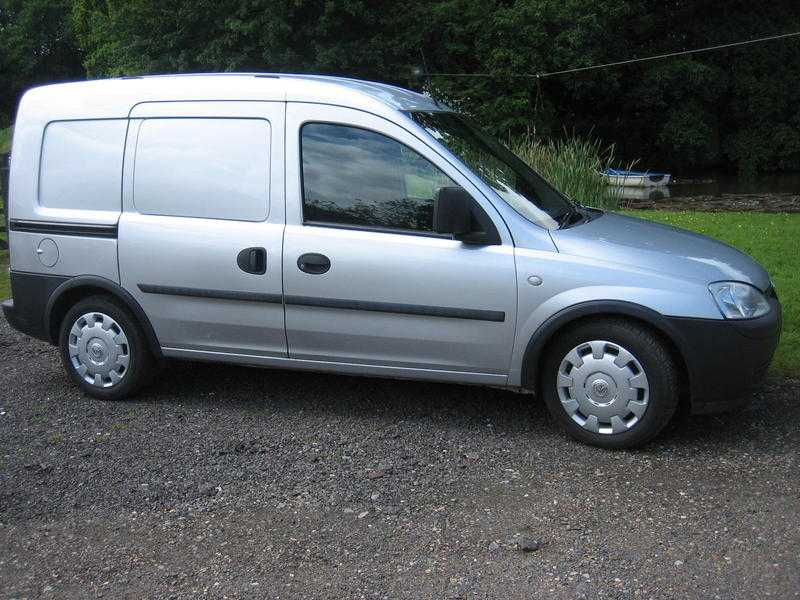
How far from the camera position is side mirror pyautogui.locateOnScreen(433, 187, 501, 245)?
16.3 ft

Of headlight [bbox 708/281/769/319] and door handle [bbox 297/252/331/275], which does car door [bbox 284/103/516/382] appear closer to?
door handle [bbox 297/252/331/275]

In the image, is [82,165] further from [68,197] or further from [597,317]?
[597,317]

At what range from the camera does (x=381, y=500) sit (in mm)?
4465

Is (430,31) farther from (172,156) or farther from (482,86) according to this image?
(172,156)

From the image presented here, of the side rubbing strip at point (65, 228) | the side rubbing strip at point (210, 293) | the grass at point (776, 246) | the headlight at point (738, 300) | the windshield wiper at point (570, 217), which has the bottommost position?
the grass at point (776, 246)

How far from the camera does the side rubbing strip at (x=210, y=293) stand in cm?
550

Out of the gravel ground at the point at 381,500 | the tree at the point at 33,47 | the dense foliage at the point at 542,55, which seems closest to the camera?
the gravel ground at the point at 381,500

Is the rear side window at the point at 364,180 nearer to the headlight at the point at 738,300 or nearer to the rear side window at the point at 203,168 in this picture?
the rear side window at the point at 203,168

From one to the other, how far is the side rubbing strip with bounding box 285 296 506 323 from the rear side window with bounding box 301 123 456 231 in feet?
1.43

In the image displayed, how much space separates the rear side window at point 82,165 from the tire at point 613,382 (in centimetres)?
289

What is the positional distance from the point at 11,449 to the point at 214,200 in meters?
1.80

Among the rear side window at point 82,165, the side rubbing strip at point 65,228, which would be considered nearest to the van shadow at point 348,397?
the side rubbing strip at point 65,228

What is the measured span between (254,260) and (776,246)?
7.06 meters

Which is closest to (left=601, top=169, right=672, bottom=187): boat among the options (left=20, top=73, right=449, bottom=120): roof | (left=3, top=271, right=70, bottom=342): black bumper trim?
(left=20, top=73, right=449, bottom=120): roof
